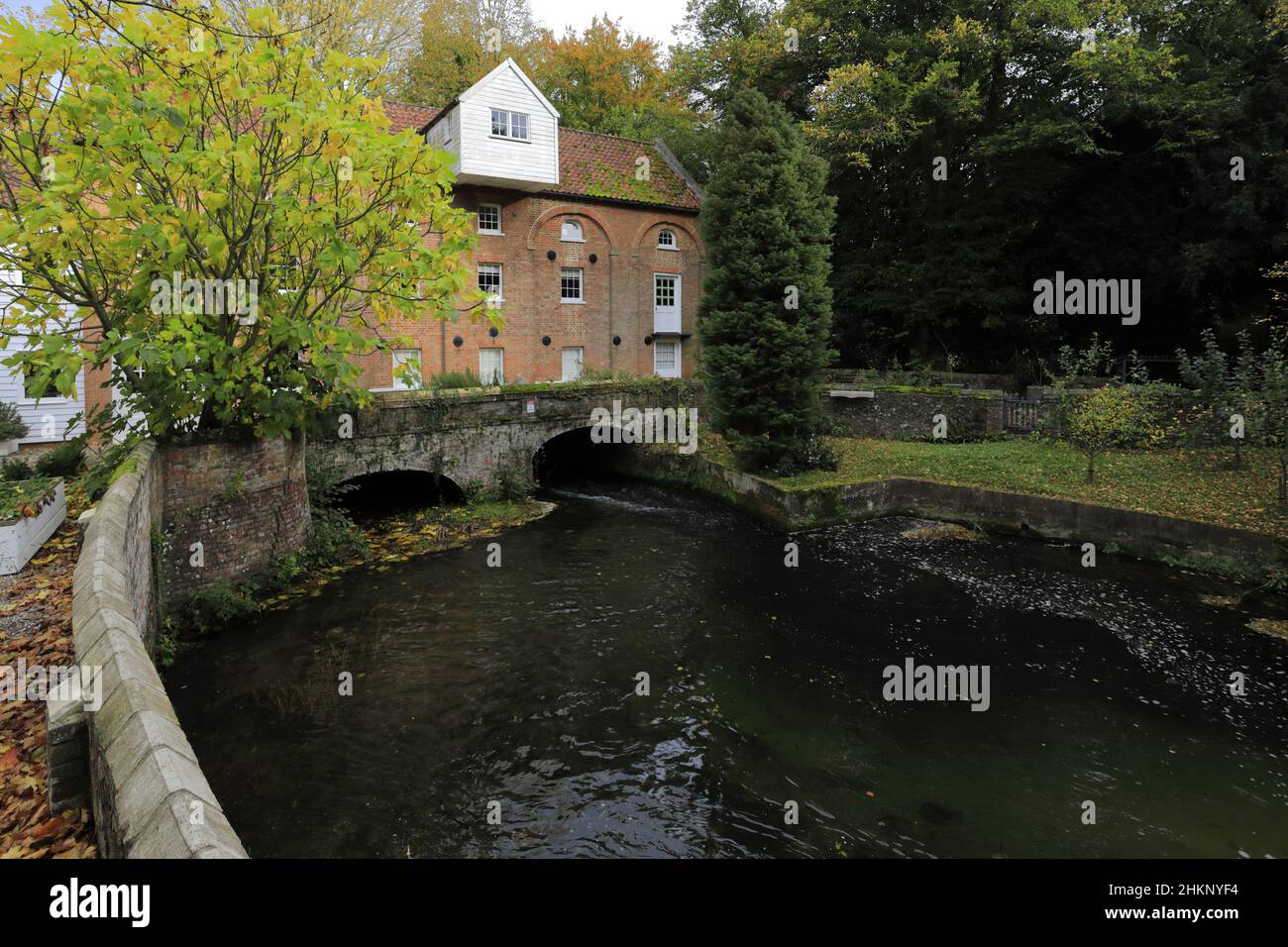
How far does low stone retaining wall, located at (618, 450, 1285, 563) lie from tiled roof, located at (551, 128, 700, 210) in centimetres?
1364

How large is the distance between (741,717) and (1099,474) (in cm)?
1242

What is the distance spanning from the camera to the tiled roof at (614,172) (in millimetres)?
28406

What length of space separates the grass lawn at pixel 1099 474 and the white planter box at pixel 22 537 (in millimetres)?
13261

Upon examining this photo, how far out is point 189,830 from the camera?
2.95m

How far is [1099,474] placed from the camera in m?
16.5

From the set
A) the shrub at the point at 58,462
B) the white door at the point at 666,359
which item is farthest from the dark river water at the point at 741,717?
the white door at the point at 666,359

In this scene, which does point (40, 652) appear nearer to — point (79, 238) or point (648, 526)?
point (79, 238)

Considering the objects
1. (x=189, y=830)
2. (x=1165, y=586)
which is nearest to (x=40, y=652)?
(x=189, y=830)

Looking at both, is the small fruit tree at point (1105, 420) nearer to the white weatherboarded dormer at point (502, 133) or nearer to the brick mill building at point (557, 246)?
the brick mill building at point (557, 246)

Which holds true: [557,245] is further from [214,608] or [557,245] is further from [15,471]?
[214,608]

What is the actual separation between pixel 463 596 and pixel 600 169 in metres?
22.2

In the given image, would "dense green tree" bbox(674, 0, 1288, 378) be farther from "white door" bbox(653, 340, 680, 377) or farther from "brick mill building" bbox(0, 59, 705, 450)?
"white door" bbox(653, 340, 680, 377)

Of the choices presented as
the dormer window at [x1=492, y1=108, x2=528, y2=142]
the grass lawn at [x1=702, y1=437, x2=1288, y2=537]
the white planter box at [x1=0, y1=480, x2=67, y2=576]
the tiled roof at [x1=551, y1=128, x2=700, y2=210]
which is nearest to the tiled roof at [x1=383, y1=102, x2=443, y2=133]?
the dormer window at [x1=492, y1=108, x2=528, y2=142]

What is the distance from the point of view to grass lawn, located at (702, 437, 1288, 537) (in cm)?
1383
